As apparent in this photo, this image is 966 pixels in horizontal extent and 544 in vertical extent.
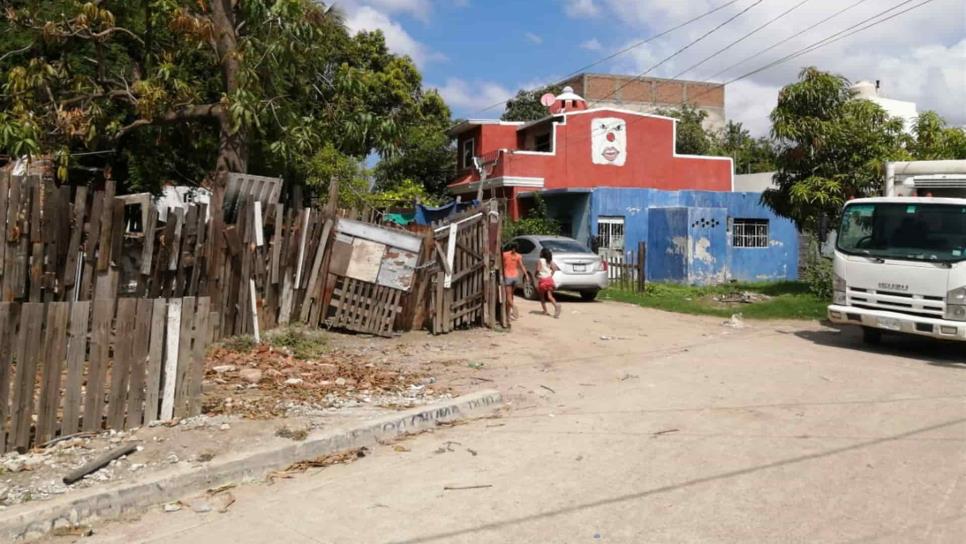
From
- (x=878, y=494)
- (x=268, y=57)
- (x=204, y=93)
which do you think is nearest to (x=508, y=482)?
(x=878, y=494)

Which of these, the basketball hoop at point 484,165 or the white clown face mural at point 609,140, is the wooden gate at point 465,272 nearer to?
the basketball hoop at point 484,165

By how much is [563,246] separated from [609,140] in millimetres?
12775

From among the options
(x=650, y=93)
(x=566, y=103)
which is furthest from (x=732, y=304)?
(x=650, y=93)

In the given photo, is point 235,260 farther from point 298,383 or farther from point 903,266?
point 903,266

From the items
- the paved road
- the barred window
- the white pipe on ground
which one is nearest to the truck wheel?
the white pipe on ground

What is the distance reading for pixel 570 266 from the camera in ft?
59.5

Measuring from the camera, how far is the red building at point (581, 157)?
29141 millimetres

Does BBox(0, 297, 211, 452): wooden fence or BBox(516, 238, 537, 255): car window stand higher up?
BBox(516, 238, 537, 255): car window

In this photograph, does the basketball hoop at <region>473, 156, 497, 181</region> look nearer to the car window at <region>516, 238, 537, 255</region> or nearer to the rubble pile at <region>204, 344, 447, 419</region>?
the car window at <region>516, 238, 537, 255</region>

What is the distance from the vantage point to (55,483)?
16.8ft

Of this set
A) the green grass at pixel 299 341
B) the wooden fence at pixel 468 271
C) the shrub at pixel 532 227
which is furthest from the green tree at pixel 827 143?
the green grass at pixel 299 341

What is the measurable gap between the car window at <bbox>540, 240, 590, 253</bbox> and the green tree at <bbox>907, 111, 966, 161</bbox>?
25.9 feet

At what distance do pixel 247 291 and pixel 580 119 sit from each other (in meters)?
21.5

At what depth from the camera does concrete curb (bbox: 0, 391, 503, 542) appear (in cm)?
458
